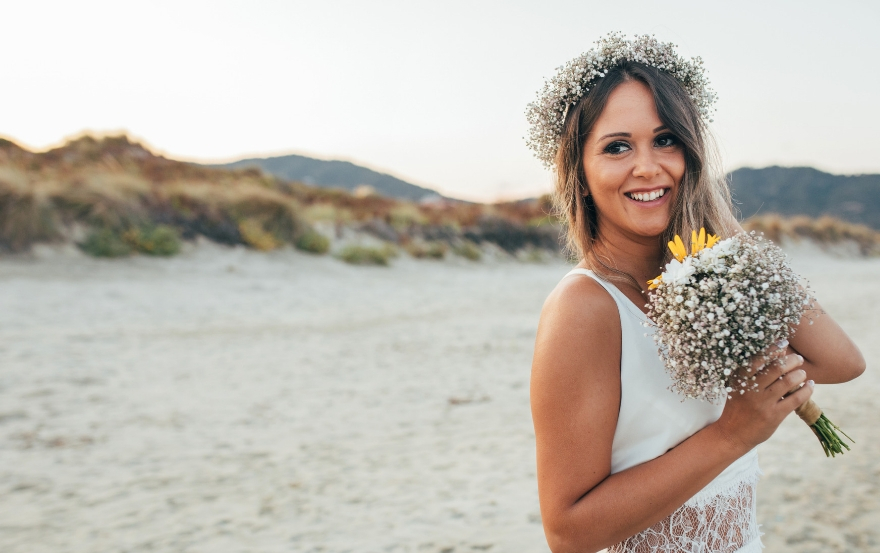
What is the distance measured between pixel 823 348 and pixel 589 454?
728 mm

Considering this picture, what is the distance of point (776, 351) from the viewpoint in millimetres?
1205

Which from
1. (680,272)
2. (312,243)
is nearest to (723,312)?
(680,272)

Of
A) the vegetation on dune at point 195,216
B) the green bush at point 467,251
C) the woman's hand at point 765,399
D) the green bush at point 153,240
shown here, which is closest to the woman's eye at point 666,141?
the woman's hand at point 765,399

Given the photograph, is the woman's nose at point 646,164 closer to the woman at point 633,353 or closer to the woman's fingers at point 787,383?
the woman at point 633,353

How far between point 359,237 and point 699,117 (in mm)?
13988

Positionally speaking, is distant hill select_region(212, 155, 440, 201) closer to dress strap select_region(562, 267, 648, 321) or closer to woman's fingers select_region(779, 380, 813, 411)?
dress strap select_region(562, 267, 648, 321)

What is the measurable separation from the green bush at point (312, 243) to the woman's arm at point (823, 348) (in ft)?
40.9

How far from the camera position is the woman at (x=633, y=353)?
1343mm

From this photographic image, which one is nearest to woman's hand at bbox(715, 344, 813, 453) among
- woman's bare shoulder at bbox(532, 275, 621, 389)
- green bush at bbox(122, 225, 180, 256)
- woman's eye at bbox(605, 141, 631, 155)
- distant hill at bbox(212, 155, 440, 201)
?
woman's bare shoulder at bbox(532, 275, 621, 389)

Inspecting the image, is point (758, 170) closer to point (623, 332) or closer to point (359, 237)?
point (359, 237)

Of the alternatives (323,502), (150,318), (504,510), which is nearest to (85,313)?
(150,318)

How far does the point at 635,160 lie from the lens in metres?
1.54

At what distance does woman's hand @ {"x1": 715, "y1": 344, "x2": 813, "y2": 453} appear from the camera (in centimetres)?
121

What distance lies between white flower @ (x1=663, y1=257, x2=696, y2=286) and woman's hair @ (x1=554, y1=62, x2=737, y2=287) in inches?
10.1
